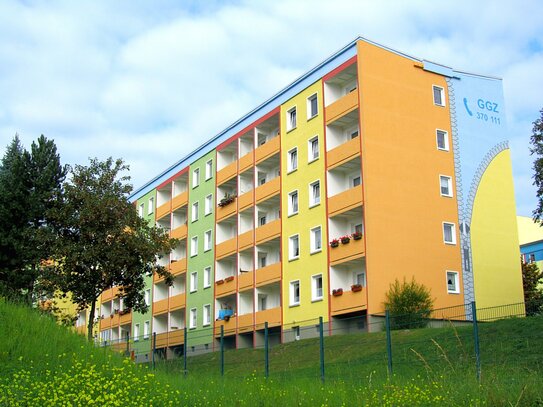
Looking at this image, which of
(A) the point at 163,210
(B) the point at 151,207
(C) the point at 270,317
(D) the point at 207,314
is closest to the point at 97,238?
(C) the point at 270,317

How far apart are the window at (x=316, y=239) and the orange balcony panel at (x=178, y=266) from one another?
1839 centimetres

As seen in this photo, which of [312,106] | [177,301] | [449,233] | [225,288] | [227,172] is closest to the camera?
[449,233]

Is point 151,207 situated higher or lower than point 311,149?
higher

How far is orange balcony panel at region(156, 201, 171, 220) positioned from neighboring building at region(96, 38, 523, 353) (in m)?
13.7

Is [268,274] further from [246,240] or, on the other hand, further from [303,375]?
[303,375]

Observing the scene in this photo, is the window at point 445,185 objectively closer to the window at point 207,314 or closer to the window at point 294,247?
the window at point 294,247

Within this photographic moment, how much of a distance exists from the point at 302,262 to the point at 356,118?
898 cm

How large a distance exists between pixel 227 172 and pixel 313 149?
1114cm

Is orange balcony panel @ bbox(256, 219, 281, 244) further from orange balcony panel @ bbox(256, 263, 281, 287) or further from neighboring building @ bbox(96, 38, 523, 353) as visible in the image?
orange balcony panel @ bbox(256, 263, 281, 287)

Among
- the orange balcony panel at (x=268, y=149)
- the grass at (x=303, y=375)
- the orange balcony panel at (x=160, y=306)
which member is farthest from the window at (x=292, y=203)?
the grass at (x=303, y=375)

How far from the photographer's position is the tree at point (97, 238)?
107 ft

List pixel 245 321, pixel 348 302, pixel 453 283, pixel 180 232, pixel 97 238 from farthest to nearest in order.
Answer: pixel 180 232 → pixel 245 321 → pixel 453 283 → pixel 348 302 → pixel 97 238

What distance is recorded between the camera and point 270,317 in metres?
47.5

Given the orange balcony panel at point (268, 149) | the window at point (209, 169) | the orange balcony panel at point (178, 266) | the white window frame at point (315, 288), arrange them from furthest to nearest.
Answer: the orange balcony panel at point (178, 266) → the window at point (209, 169) → the orange balcony panel at point (268, 149) → the white window frame at point (315, 288)
